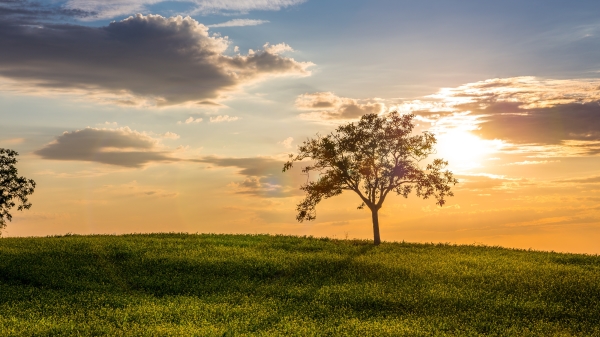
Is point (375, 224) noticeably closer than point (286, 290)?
No

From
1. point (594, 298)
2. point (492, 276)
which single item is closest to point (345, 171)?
point (492, 276)

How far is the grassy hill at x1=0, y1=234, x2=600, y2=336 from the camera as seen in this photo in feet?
77.2

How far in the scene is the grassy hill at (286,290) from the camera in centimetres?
→ 2352

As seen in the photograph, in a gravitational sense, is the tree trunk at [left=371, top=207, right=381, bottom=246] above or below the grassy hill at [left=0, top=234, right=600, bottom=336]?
above


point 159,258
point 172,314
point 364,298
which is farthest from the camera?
point 159,258

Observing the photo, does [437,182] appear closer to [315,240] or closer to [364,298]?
[315,240]

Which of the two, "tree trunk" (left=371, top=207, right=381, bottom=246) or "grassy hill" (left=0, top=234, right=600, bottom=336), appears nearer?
"grassy hill" (left=0, top=234, right=600, bottom=336)

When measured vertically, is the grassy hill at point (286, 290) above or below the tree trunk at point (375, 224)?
below

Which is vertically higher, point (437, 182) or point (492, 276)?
point (437, 182)

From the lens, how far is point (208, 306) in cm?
2605

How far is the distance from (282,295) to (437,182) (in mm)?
21785

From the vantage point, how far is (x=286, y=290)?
1163 inches

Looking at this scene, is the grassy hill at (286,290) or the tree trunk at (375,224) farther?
the tree trunk at (375,224)

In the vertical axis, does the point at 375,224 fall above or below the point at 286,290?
above
